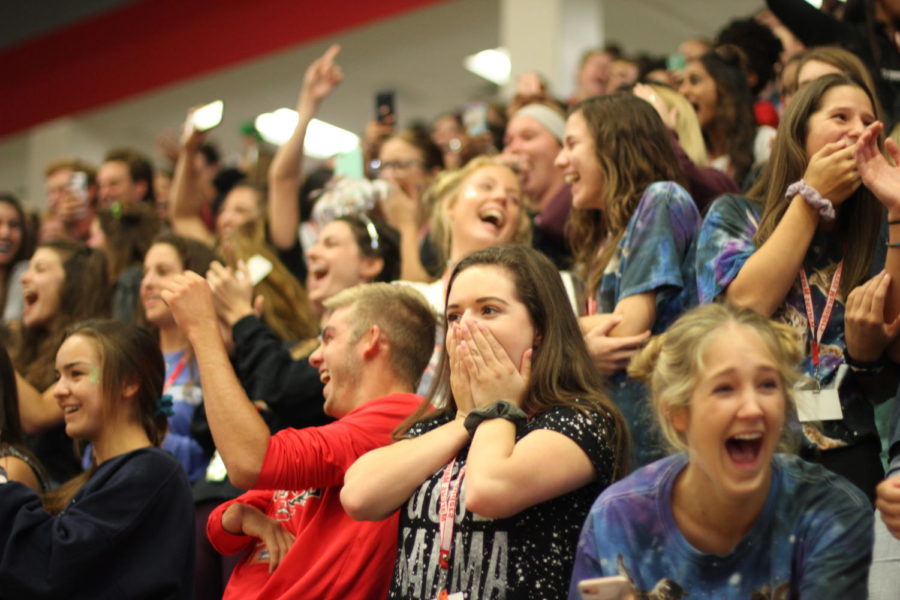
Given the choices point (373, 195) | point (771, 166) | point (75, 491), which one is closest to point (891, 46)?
point (771, 166)

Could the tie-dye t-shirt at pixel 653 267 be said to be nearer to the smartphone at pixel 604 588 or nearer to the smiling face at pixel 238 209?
the smartphone at pixel 604 588

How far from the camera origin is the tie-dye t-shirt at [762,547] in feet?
5.95

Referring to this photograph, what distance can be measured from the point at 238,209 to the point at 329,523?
8.55 ft

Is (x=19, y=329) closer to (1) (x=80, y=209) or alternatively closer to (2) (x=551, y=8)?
(1) (x=80, y=209)

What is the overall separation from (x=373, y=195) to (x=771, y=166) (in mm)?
1980

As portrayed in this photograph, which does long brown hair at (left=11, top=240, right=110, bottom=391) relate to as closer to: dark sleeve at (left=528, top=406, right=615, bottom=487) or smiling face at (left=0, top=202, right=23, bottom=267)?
smiling face at (left=0, top=202, right=23, bottom=267)

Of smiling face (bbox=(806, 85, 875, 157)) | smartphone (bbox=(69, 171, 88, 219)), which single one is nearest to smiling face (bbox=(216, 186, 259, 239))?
smartphone (bbox=(69, 171, 88, 219))

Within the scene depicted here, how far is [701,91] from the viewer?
411 cm

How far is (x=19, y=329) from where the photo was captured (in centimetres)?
445

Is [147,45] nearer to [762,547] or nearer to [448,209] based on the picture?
[448,209]

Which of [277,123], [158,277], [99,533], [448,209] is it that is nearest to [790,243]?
[448,209]

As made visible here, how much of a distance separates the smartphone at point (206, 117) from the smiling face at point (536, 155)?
5.18 feet

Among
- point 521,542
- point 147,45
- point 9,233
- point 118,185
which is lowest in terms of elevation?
point 521,542

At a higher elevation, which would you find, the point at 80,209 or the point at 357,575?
the point at 80,209
